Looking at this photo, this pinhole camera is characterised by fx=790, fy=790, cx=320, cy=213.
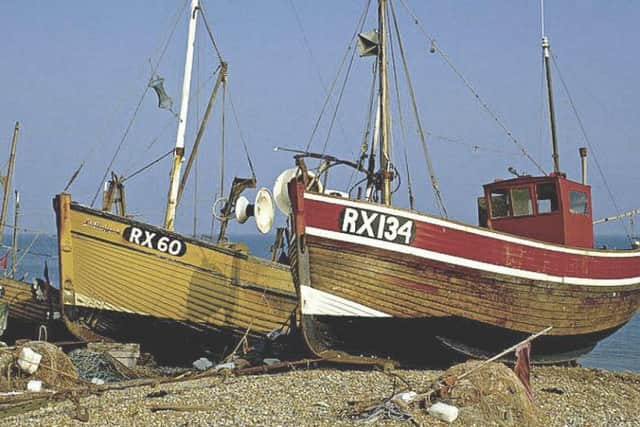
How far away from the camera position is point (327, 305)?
13320mm

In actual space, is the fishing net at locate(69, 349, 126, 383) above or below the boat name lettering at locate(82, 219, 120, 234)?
below

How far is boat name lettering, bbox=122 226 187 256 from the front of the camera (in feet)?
54.6

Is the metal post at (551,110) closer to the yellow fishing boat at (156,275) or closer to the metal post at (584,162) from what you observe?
the metal post at (584,162)

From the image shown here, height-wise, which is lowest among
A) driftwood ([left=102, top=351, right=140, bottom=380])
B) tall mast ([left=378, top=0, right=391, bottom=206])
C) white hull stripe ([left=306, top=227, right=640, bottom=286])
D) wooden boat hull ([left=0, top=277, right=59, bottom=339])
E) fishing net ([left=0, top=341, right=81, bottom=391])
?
driftwood ([left=102, top=351, right=140, bottom=380])

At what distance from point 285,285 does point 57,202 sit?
5258mm

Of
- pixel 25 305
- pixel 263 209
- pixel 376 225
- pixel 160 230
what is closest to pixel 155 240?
pixel 160 230

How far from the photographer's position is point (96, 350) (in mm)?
15477

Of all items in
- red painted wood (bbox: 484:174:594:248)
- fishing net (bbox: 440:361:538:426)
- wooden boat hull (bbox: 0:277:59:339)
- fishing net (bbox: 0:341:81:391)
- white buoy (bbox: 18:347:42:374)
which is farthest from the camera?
wooden boat hull (bbox: 0:277:59:339)

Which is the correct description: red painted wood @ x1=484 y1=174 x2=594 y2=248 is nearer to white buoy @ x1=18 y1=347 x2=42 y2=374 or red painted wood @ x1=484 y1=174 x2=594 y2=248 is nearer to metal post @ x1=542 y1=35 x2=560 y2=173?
metal post @ x1=542 y1=35 x2=560 y2=173

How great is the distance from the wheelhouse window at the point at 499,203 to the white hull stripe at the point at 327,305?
3823mm

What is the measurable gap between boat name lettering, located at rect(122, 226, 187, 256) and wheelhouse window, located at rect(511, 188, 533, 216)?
22.7ft

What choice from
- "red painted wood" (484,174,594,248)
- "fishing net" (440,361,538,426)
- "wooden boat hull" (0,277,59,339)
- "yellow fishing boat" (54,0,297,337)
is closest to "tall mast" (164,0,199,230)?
"yellow fishing boat" (54,0,297,337)

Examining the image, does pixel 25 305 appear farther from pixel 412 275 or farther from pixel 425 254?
pixel 425 254

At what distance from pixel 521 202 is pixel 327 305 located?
4.69 m
